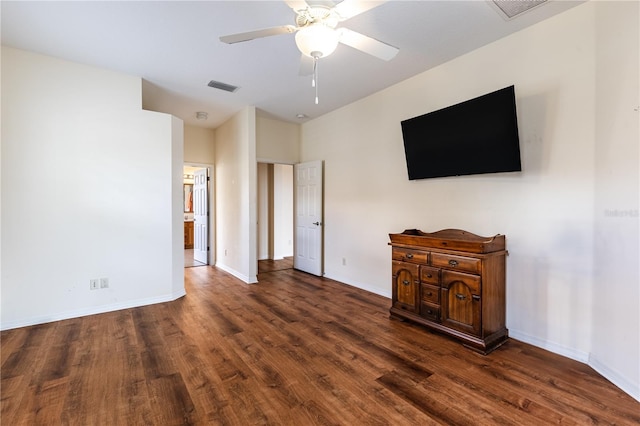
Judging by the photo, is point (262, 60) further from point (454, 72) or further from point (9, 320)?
point (9, 320)

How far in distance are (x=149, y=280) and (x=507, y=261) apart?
4.06 m

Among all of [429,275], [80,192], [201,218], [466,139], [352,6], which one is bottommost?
[429,275]

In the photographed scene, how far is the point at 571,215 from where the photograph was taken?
7.79ft

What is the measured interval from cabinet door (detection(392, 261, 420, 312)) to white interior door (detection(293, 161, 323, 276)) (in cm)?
210

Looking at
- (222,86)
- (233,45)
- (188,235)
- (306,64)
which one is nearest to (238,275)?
(222,86)

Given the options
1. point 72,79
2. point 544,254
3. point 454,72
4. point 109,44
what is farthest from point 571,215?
point 72,79

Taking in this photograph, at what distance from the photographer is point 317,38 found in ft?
5.85

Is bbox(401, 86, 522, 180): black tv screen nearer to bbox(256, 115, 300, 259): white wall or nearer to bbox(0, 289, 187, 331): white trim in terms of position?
bbox(0, 289, 187, 331): white trim

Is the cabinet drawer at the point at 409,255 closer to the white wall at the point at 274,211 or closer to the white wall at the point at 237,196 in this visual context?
the white wall at the point at 237,196

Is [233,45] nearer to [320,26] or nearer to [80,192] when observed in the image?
[320,26]

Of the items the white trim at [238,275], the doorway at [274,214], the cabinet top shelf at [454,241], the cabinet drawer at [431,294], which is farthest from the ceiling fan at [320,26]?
the doorway at [274,214]

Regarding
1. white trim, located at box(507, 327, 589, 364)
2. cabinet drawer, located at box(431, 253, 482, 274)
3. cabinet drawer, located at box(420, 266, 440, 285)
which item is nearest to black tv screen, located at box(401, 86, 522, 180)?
cabinet drawer, located at box(431, 253, 482, 274)

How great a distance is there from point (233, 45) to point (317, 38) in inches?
57.3

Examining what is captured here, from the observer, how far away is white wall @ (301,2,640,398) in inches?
80.2
